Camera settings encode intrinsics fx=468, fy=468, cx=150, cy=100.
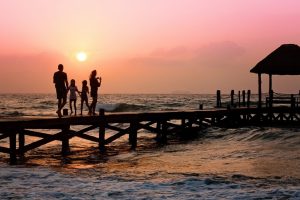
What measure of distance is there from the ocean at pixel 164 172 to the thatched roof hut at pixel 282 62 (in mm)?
7056

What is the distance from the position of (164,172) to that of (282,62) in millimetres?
16312

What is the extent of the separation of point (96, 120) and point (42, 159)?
2.60 metres

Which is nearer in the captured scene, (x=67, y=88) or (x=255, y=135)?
(x=67, y=88)

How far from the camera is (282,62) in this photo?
26.3 m

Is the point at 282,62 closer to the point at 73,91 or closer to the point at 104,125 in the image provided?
the point at 104,125

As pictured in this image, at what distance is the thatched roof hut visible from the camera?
25984 mm

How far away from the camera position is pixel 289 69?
25844 millimetres

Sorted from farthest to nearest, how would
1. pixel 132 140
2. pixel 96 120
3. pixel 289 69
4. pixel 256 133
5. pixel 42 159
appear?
pixel 289 69
pixel 256 133
pixel 132 140
pixel 96 120
pixel 42 159

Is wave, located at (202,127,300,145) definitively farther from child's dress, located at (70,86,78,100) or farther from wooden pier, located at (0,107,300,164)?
child's dress, located at (70,86,78,100)

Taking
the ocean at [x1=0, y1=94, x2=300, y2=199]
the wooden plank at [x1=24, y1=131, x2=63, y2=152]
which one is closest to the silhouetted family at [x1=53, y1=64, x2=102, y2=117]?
the wooden plank at [x1=24, y1=131, x2=63, y2=152]

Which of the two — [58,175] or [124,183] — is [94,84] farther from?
[124,183]

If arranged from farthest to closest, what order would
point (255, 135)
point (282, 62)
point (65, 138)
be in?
point (282, 62) < point (255, 135) < point (65, 138)

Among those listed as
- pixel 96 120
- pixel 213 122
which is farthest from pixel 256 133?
pixel 96 120

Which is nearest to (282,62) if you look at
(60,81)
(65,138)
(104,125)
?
(104,125)
